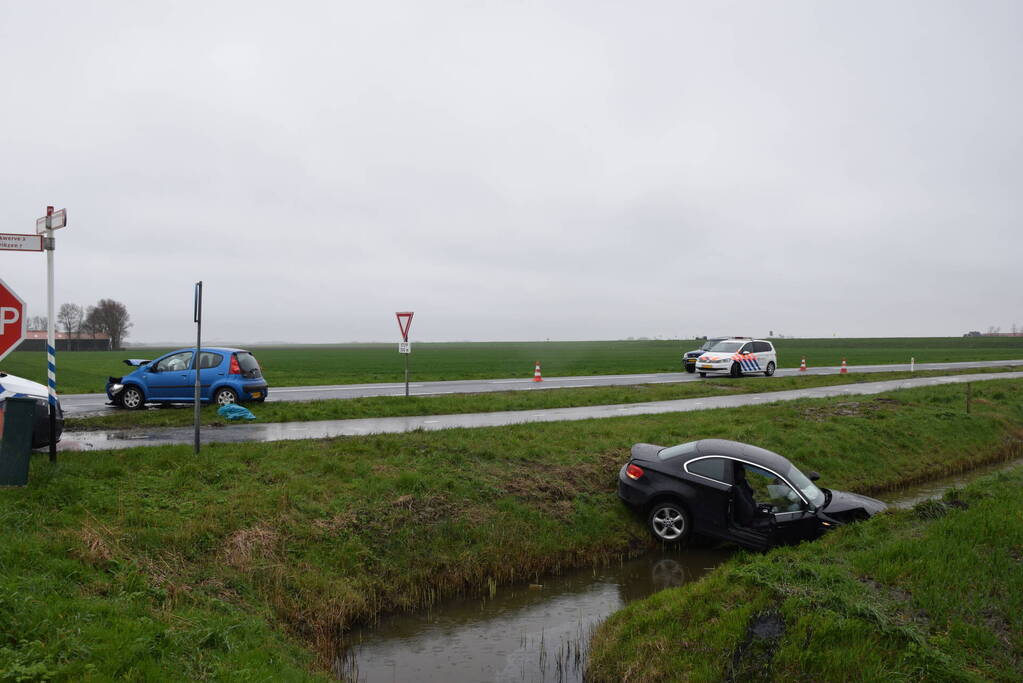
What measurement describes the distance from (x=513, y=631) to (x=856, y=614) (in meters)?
3.87

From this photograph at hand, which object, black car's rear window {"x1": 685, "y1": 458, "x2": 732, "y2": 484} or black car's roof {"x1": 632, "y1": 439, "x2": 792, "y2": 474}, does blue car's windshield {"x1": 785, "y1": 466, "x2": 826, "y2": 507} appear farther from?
black car's rear window {"x1": 685, "y1": 458, "x2": 732, "y2": 484}

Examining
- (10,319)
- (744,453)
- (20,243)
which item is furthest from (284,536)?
(744,453)

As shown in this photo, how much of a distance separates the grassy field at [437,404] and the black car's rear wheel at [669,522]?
30.5 ft

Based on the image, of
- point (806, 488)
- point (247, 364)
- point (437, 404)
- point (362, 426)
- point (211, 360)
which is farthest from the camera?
point (437, 404)

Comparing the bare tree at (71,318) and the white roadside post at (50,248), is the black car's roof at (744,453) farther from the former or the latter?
the bare tree at (71,318)

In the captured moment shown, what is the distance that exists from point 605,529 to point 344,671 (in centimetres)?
524

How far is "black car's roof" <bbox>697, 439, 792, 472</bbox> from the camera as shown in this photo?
1021cm

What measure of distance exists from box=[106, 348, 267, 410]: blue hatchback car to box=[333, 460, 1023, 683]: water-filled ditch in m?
10.9

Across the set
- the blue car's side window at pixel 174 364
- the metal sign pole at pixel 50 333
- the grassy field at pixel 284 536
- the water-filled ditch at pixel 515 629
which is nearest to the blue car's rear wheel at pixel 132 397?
the blue car's side window at pixel 174 364

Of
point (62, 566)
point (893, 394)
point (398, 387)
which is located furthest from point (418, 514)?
point (893, 394)

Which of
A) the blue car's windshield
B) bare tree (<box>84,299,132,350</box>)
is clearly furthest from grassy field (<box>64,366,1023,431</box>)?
bare tree (<box>84,299,132,350</box>)

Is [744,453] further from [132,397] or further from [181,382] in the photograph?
[132,397]

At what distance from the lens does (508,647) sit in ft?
26.1

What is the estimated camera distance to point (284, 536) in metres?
9.06
